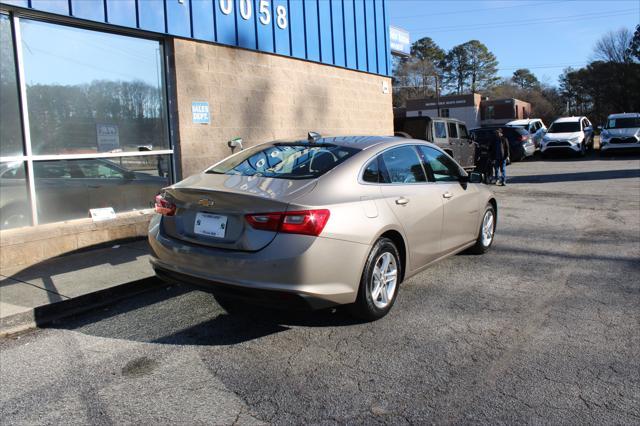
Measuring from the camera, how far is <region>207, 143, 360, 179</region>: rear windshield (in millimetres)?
4379

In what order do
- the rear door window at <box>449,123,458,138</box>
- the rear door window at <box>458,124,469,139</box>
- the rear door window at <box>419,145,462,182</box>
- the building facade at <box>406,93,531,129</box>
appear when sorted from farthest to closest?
the building facade at <box>406,93,531,129</box> < the rear door window at <box>458,124,469,139</box> < the rear door window at <box>449,123,458,138</box> < the rear door window at <box>419,145,462,182</box>

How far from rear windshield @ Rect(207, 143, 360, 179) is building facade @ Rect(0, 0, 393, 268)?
3.22 metres

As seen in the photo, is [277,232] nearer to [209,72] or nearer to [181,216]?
[181,216]

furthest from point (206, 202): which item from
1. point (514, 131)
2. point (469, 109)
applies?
point (469, 109)

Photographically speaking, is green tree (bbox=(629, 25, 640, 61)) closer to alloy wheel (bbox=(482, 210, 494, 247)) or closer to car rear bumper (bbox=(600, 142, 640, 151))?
car rear bumper (bbox=(600, 142, 640, 151))

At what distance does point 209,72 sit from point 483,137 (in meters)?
14.5

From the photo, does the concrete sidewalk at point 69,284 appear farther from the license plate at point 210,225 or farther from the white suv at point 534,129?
the white suv at point 534,129

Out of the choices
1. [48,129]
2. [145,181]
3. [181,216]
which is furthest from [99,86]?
[181,216]

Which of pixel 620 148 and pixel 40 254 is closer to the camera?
pixel 40 254

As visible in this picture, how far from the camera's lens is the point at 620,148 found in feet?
72.7

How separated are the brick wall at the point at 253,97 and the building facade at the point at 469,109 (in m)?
47.2

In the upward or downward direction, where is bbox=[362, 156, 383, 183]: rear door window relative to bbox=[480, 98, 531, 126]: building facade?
downward

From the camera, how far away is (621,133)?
2208cm

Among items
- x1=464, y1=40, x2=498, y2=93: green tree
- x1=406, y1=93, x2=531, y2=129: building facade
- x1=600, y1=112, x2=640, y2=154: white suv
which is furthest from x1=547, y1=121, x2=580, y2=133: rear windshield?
x1=464, y1=40, x2=498, y2=93: green tree
